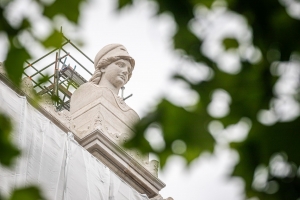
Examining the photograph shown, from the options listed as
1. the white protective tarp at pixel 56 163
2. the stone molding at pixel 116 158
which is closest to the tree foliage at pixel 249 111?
the white protective tarp at pixel 56 163

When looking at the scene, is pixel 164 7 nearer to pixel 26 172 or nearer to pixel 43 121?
pixel 26 172

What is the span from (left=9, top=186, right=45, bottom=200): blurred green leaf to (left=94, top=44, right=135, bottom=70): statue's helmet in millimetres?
23064

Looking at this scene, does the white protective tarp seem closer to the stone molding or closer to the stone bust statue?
the stone molding

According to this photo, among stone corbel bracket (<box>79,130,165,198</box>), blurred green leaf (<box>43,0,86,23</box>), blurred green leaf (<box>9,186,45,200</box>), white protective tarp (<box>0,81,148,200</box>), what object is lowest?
blurred green leaf (<box>9,186,45,200</box>)

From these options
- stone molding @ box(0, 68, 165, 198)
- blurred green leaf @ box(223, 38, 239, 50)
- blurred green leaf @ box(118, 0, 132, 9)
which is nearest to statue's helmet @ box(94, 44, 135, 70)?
stone molding @ box(0, 68, 165, 198)

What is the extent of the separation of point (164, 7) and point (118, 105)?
70.1 feet

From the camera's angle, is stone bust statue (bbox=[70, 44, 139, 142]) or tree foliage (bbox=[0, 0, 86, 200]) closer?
tree foliage (bbox=[0, 0, 86, 200])

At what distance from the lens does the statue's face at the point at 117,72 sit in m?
29.8

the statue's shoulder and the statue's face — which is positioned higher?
the statue's face

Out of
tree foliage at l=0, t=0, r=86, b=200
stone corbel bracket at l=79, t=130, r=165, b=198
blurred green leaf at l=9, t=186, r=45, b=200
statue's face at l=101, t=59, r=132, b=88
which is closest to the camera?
blurred green leaf at l=9, t=186, r=45, b=200

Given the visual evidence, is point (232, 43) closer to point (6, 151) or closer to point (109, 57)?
point (6, 151)

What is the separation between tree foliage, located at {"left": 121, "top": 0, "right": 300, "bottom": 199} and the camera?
24.1ft

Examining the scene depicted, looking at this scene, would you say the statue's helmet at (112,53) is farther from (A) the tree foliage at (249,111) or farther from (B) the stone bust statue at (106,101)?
(A) the tree foliage at (249,111)

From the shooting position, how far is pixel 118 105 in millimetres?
29047
